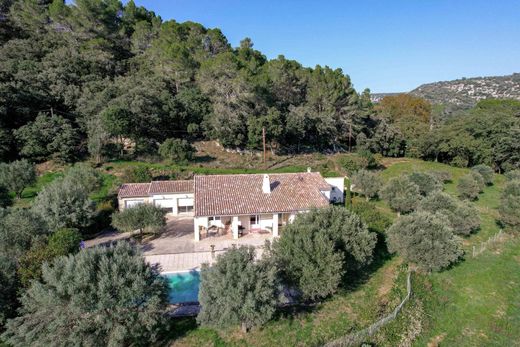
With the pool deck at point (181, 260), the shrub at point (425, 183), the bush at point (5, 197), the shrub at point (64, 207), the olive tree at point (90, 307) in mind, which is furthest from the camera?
the shrub at point (425, 183)

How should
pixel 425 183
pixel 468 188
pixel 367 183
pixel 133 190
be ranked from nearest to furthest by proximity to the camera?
pixel 133 190, pixel 425 183, pixel 367 183, pixel 468 188

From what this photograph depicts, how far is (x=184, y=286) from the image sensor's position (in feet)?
59.8

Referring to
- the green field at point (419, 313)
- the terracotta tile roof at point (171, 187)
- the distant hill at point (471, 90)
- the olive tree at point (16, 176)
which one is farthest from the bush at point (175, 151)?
the distant hill at point (471, 90)

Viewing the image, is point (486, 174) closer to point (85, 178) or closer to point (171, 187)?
point (171, 187)

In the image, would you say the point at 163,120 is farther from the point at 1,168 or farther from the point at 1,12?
the point at 1,12

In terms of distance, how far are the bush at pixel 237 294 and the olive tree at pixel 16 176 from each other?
2723 centimetres

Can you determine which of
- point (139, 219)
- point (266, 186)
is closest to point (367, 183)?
point (266, 186)

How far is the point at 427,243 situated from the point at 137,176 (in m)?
28.8

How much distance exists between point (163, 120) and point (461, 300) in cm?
4245

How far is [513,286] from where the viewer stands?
19062 mm

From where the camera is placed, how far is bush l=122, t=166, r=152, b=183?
3401 cm

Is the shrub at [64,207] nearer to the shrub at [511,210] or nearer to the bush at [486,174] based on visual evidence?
the shrub at [511,210]

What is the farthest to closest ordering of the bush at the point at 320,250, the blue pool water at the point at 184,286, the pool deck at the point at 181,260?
the pool deck at the point at 181,260 < the blue pool water at the point at 184,286 < the bush at the point at 320,250

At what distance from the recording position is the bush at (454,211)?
79.3 ft
